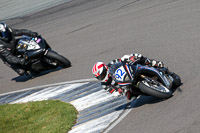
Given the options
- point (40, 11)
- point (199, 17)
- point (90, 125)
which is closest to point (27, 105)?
point (90, 125)

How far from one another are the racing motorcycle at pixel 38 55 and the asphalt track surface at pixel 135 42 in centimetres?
31

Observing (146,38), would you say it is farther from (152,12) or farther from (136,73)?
(136,73)

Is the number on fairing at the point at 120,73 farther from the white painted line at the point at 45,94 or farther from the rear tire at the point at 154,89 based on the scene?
the white painted line at the point at 45,94

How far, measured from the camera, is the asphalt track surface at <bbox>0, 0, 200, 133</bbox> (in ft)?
24.1

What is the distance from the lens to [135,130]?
7.06 m

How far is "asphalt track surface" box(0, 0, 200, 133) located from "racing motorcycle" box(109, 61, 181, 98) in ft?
0.93

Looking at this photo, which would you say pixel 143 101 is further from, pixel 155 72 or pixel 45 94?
pixel 45 94

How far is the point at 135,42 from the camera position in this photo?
12984 millimetres

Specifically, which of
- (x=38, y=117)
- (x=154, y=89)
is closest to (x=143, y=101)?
(x=154, y=89)

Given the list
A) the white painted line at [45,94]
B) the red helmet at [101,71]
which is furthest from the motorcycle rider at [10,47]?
the red helmet at [101,71]

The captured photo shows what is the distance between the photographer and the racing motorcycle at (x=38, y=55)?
40.4 ft

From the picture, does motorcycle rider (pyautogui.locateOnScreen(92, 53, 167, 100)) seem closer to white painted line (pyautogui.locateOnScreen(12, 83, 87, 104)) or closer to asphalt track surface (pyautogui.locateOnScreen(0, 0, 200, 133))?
asphalt track surface (pyautogui.locateOnScreen(0, 0, 200, 133))

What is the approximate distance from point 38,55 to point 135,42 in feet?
10.7

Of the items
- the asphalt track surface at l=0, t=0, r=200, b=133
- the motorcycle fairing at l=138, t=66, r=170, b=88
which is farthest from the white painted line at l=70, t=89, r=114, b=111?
the motorcycle fairing at l=138, t=66, r=170, b=88
